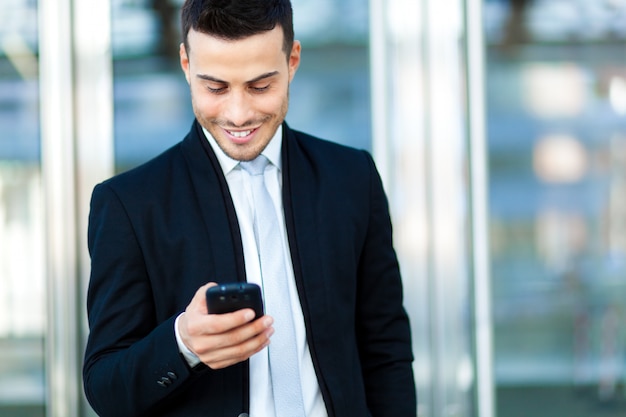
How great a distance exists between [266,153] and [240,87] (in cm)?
19

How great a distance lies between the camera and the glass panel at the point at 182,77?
3494 mm

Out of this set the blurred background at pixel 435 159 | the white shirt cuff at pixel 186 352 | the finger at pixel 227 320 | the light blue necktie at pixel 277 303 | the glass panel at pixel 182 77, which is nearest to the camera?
the finger at pixel 227 320

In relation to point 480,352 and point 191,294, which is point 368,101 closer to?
point 480,352

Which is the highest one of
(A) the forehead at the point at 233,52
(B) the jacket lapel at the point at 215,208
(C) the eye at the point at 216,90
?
(A) the forehead at the point at 233,52

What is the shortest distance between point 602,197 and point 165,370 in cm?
290

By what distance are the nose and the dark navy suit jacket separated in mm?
137

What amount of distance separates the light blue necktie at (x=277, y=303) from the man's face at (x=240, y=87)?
0.38ft

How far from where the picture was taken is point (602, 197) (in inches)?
146

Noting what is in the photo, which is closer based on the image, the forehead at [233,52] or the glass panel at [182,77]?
the forehead at [233,52]

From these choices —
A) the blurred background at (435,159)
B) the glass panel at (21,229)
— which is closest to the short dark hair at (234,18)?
the blurred background at (435,159)

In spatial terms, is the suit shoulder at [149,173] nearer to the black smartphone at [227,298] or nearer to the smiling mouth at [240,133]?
the smiling mouth at [240,133]

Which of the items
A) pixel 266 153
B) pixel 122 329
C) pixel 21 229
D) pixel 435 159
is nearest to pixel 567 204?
pixel 435 159

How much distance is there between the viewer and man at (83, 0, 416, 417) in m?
1.30

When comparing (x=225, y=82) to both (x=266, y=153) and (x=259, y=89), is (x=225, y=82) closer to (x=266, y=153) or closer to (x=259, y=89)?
(x=259, y=89)
